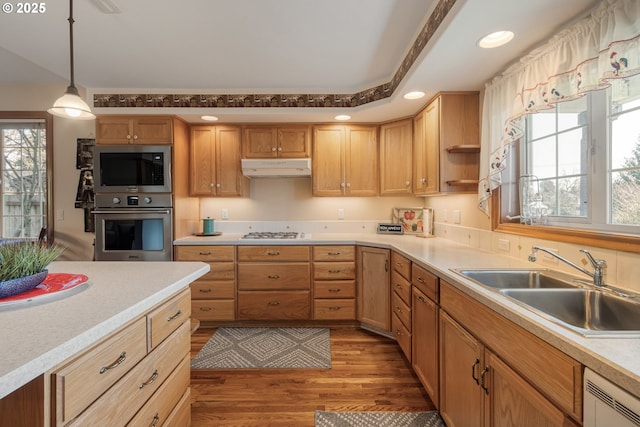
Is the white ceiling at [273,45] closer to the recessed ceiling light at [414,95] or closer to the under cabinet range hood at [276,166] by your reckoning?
the recessed ceiling light at [414,95]

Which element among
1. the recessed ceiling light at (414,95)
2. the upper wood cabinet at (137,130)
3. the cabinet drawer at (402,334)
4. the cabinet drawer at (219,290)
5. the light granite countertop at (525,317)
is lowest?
the cabinet drawer at (402,334)

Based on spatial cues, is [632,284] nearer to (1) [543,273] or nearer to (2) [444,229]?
(1) [543,273]

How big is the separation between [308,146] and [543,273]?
231cm

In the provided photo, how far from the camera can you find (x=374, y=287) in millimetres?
2643

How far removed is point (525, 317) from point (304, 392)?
1524mm

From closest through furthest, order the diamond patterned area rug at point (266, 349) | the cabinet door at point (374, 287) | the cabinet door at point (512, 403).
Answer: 1. the cabinet door at point (512, 403)
2. the diamond patterned area rug at point (266, 349)
3. the cabinet door at point (374, 287)

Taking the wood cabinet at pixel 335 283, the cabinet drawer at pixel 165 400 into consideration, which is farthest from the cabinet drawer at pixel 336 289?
the cabinet drawer at pixel 165 400

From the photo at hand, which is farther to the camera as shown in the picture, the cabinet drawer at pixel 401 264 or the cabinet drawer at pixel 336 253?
the cabinet drawer at pixel 336 253

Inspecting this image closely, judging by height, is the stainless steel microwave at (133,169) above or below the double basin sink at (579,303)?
above

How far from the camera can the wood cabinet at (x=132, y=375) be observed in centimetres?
74

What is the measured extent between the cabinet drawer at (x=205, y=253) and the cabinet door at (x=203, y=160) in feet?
2.10

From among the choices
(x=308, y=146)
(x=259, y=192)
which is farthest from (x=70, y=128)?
(x=308, y=146)

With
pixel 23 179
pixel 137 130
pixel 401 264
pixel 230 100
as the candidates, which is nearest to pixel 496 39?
pixel 401 264

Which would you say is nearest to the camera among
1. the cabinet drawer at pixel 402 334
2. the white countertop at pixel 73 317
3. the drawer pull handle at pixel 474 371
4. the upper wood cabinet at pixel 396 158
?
the white countertop at pixel 73 317
